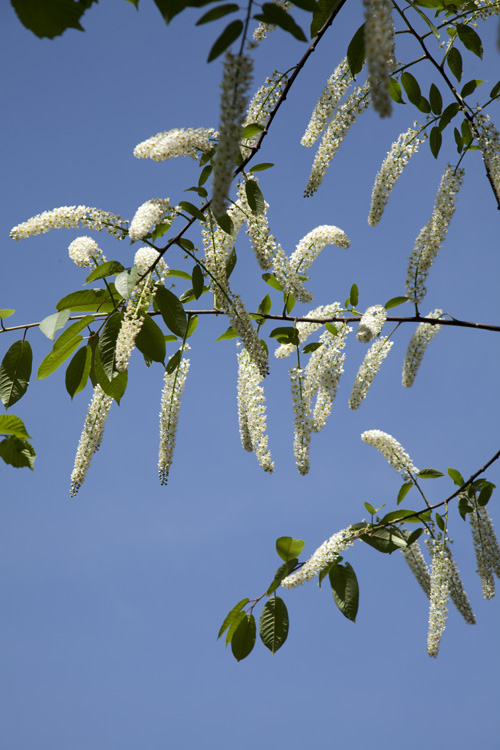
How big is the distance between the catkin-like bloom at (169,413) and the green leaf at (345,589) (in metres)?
1.11

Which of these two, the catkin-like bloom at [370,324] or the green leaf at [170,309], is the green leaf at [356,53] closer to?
the catkin-like bloom at [370,324]

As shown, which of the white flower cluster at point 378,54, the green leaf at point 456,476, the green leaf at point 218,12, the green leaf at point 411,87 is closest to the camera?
the white flower cluster at point 378,54

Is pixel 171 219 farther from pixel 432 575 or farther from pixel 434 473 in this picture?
pixel 432 575

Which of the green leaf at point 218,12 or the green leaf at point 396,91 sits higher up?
the green leaf at point 396,91

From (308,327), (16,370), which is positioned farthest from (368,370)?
(16,370)

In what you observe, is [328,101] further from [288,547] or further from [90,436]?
[288,547]

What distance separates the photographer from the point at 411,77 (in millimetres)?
3539

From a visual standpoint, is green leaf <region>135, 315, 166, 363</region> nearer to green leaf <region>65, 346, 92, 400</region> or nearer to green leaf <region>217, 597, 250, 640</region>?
green leaf <region>65, 346, 92, 400</region>

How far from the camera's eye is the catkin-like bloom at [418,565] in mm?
3943

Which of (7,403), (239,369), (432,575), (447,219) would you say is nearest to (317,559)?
(432,575)

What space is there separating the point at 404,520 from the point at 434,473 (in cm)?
47

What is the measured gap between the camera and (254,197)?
9.85 feet

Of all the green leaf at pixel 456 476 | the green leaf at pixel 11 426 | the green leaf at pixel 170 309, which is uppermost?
the green leaf at pixel 170 309

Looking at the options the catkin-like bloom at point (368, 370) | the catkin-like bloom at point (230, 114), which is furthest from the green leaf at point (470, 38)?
the catkin-like bloom at point (230, 114)
